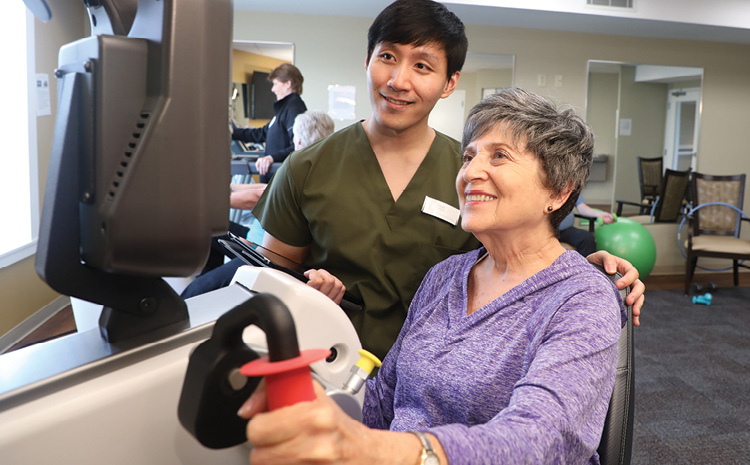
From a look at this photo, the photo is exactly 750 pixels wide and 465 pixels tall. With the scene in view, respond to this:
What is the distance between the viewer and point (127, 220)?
544 mm

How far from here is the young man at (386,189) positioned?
152 cm

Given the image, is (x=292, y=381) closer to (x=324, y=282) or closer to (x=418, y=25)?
(x=324, y=282)

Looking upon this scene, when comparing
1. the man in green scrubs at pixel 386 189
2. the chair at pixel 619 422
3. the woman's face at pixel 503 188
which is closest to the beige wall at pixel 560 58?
the man in green scrubs at pixel 386 189

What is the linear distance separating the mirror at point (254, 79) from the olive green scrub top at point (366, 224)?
4.35m

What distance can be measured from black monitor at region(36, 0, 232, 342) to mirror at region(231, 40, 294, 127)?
533cm

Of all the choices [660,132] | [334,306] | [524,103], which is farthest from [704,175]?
[334,306]

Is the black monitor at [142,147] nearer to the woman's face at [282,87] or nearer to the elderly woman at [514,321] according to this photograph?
the elderly woman at [514,321]

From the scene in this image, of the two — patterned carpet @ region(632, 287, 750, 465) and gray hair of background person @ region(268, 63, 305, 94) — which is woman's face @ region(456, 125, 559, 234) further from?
gray hair of background person @ region(268, 63, 305, 94)

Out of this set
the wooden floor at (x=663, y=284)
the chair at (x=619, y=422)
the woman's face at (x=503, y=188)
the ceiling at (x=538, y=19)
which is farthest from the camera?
the ceiling at (x=538, y=19)

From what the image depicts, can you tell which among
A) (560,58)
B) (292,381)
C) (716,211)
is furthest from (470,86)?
(292,381)

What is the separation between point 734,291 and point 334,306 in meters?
6.62

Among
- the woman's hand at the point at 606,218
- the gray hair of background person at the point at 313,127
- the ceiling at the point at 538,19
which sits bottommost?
the woman's hand at the point at 606,218

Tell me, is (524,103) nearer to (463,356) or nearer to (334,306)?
(463,356)

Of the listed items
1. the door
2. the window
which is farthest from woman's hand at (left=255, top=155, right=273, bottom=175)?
the door
